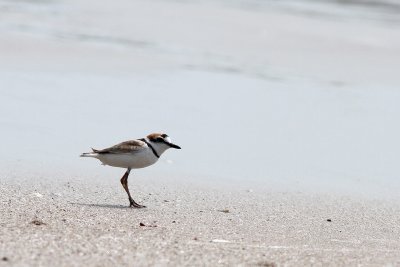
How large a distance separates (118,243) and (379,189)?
3.51 metres

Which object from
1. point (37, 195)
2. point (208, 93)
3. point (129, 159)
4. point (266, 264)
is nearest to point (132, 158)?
point (129, 159)

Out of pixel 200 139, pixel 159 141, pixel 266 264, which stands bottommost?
pixel 200 139

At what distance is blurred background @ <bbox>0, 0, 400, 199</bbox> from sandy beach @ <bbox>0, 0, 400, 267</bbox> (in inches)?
1.3

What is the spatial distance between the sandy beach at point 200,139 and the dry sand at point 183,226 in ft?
0.06

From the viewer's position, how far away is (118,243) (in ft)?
18.5

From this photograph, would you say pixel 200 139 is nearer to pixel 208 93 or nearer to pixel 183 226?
pixel 208 93

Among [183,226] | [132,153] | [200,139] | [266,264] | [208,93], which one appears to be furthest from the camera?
[208,93]

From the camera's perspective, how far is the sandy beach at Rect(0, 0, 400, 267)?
19.7 feet

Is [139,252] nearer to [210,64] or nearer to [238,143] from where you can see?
[238,143]

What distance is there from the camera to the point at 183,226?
6609mm

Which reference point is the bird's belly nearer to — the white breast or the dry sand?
the white breast

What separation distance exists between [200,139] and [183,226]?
10.8 ft

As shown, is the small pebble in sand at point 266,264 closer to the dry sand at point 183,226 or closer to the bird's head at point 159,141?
the dry sand at point 183,226

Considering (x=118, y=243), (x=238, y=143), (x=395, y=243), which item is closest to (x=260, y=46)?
(x=238, y=143)
